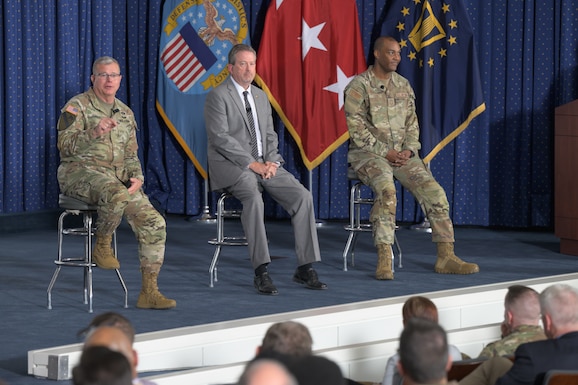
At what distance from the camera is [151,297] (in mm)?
5613

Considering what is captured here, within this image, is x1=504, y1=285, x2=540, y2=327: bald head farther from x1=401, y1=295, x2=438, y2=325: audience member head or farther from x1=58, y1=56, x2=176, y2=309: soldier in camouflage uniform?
x1=58, y1=56, x2=176, y2=309: soldier in camouflage uniform

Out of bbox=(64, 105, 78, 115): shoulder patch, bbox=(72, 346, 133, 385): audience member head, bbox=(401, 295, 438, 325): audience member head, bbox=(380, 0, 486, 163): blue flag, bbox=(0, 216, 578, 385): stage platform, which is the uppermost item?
bbox=(380, 0, 486, 163): blue flag

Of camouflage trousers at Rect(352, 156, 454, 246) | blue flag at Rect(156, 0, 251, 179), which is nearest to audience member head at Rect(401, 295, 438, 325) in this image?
camouflage trousers at Rect(352, 156, 454, 246)

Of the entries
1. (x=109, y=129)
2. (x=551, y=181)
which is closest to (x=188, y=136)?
(x=551, y=181)

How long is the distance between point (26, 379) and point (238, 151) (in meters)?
2.29

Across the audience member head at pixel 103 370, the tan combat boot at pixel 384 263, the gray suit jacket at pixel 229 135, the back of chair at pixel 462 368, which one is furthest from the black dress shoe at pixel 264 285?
the audience member head at pixel 103 370

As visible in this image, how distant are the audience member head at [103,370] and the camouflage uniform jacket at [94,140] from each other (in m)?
3.53

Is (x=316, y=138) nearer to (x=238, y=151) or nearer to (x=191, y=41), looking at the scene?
(x=191, y=41)

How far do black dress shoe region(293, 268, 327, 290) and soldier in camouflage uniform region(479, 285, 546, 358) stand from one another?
2379mm

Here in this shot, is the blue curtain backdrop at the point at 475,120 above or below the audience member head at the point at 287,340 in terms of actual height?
above

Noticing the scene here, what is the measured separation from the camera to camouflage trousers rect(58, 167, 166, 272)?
18.4 feet

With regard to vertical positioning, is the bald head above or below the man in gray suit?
below

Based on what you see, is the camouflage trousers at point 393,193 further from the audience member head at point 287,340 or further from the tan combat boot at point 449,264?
the audience member head at point 287,340

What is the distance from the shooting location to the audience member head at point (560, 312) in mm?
3404
